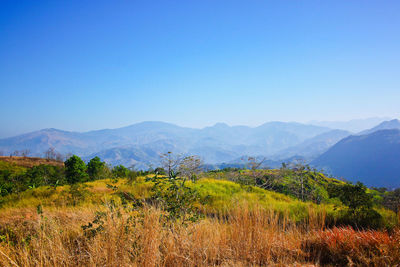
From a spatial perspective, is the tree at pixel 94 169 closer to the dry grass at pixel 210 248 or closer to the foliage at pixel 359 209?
the dry grass at pixel 210 248

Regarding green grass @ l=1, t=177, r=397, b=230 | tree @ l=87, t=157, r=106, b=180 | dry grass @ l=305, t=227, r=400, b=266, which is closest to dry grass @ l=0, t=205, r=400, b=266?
dry grass @ l=305, t=227, r=400, b=266

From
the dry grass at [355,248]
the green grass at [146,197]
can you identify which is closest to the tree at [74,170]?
the green grass at [146,197]

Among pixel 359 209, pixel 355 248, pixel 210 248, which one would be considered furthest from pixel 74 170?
pixel 355 248

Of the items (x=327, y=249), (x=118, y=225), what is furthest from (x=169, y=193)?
(x=327, y=249)

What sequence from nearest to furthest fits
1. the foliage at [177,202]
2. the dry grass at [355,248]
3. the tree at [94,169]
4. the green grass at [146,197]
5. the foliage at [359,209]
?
1. the dry grass at [355,248]
2. the foliage at [177,202]
3. the foliage at [359,209]
4. the green grass at [146,197]
5. the tree at [94,169]

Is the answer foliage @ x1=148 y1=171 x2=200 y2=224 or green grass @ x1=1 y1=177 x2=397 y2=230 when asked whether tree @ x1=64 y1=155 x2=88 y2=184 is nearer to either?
green grass @ x1=1 y1=177 x2=397 y2=230

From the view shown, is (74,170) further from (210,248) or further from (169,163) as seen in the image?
(210,248)

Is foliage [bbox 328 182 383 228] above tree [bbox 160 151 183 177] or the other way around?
the other way around

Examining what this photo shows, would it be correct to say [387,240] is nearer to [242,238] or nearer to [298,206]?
[242,238]

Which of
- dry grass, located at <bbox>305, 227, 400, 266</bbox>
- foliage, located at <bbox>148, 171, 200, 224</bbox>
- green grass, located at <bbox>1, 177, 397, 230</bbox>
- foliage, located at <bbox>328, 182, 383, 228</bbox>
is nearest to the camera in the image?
dry grass, located at <bbox>305, 227, 400, 266</bbox>

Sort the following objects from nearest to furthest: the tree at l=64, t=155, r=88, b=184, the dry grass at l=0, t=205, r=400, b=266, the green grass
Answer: the dry grass at l=0, t=205, r=400, b=266
the green grass
the tree at l=64, t=155, r=88, b=184

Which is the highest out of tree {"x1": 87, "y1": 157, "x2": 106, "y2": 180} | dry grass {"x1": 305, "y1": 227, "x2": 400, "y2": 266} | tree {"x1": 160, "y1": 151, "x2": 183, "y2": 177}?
tree {"x1": 160, "y1": 151, "x2": 183, "y2": 177}

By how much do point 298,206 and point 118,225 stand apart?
26.5ft

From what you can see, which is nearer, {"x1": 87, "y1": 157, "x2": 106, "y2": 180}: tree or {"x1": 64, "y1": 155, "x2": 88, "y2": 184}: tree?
{"x1": 64, "y1": 155, "x2": 88, "y2": 184}: tree
